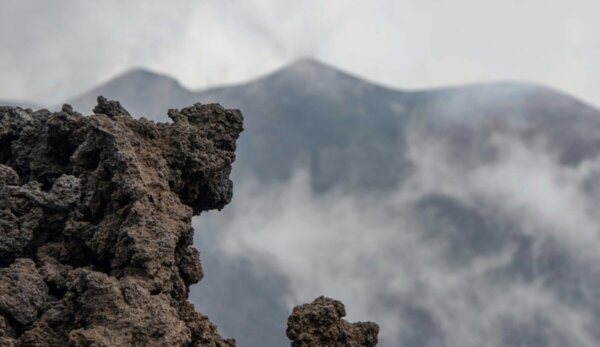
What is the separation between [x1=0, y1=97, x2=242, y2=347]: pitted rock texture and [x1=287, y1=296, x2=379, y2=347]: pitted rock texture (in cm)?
140

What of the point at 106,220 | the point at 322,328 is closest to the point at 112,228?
the point at 106,220

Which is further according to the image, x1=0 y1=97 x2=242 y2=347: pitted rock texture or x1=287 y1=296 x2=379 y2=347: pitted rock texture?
x1=287 y1=296 x2=379 y2=347: pitted rock texture

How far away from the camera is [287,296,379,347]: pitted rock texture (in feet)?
53.9

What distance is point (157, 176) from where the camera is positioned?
16.1 meters

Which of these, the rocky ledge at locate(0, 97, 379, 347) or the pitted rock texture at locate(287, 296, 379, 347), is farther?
the pitted rock texture at locate(287, 296, 379, 347)

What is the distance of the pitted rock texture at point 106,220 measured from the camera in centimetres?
1376

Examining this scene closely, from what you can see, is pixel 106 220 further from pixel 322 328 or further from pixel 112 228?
pixel 322 328

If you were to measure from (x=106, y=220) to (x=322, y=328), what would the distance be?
464 centimetres

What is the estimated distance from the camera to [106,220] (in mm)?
15727

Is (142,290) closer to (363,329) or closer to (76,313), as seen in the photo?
(76,313)

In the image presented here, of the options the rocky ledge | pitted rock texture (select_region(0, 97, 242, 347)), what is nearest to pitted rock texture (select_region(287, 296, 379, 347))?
the rocky ledge

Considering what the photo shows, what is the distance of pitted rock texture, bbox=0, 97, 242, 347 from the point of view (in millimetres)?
13758

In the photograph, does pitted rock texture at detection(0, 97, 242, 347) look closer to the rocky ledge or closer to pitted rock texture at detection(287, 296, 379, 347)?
the rocky ledge

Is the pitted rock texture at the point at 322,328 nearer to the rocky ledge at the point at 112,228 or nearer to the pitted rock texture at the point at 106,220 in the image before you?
the rocky ledge at the point at 112,228
